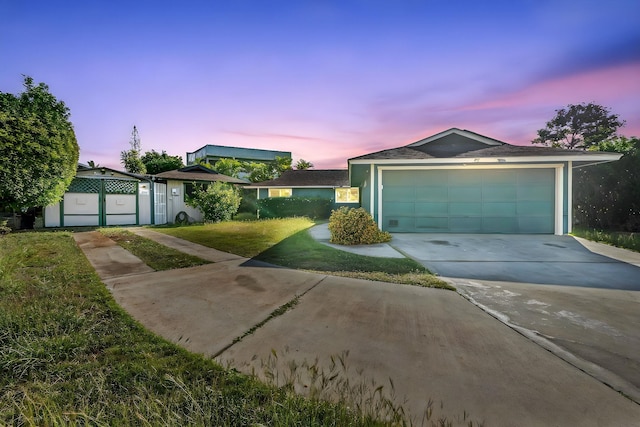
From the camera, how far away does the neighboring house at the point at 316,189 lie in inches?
802

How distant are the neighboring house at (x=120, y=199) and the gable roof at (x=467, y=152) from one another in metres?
11.4

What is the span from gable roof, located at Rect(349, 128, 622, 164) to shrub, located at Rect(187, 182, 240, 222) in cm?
769

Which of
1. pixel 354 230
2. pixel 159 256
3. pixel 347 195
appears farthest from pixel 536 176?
pixel 159 256

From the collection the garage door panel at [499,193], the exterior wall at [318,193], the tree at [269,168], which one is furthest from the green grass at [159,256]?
the tree at [269,168]

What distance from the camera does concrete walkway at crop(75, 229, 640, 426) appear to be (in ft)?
5.97

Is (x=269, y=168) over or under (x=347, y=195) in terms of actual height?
over

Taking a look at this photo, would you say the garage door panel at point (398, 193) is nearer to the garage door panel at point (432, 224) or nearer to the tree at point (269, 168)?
the garage door panel at point (432, 224)

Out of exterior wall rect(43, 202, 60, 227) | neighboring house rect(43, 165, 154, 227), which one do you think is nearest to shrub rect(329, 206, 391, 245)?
neighboring house rect(43, 165, 154, 227)

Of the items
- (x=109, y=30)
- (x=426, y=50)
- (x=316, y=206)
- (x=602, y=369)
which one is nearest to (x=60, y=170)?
(x=109, y=30)

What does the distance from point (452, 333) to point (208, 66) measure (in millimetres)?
10041

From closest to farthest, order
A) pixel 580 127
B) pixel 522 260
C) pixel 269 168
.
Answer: pixel 522 260
pixel 580 127
pixel 269 168

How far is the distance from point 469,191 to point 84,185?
17.4 m

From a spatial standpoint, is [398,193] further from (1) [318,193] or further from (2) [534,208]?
(1) [318,193]

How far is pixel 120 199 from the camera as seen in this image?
14.5m
